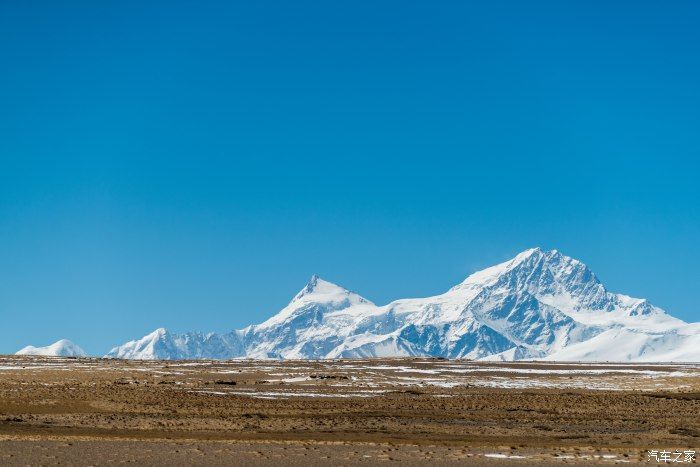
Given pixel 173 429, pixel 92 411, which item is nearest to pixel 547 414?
pixel 173 429

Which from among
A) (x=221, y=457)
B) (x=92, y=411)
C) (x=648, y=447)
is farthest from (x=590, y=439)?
(x=92, y=411)

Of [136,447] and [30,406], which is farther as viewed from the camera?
[30,406]

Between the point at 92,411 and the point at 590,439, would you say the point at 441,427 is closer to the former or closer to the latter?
the point at 590,439

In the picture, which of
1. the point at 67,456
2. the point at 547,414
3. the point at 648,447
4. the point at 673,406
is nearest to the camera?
the point at 67,456

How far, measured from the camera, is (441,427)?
47406 mm

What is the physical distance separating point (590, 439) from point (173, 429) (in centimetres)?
2141

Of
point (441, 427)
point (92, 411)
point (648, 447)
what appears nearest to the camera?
point (648, 447)

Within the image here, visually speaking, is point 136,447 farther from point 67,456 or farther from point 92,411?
point 92,411

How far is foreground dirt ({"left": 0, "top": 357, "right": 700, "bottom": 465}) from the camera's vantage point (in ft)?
119

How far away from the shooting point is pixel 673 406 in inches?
2463

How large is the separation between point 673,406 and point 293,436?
109ft

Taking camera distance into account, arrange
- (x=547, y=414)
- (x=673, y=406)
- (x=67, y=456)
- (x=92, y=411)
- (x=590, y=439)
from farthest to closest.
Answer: (x=673, y=406) → (x=547, y=414) → (x=92, y=411) → (x=590, y=439) → (x=67, y=456)

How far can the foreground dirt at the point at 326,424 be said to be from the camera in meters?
36.3

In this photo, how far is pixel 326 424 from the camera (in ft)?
157
